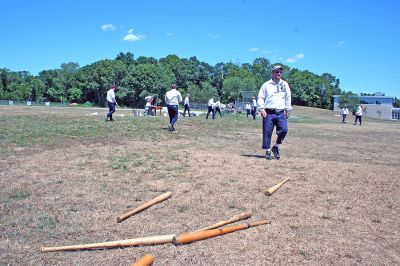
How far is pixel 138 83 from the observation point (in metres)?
84.4

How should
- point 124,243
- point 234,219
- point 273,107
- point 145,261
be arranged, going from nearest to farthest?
point 145,261, point 124,243, point 234,219, point 273,107

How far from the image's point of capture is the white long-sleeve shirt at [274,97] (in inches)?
340

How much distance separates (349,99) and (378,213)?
100 m

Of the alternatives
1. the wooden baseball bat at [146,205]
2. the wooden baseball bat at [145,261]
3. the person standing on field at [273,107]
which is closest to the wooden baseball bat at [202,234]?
the wooden baseball bat at [145,261]

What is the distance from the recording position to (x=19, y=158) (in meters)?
8.00

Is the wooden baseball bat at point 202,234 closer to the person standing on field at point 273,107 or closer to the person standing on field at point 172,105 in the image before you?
the person standing on field at point 273,107

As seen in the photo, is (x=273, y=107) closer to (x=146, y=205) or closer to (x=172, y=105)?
(x=146, y=205)

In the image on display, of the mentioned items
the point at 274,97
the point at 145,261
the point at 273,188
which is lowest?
the point at 145,261

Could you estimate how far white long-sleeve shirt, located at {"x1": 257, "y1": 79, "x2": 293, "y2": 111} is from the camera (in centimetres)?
862

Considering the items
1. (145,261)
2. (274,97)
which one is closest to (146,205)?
(145,261)

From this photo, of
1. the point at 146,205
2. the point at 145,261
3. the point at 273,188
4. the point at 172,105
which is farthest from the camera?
the point at 172,105

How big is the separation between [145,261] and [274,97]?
597 cm

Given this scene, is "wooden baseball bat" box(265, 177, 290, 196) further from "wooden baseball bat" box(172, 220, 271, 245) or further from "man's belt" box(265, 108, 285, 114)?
"man's belt" box(265, 108, 285, 114)

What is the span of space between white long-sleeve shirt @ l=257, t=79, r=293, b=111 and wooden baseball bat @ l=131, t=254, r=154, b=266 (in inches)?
220
